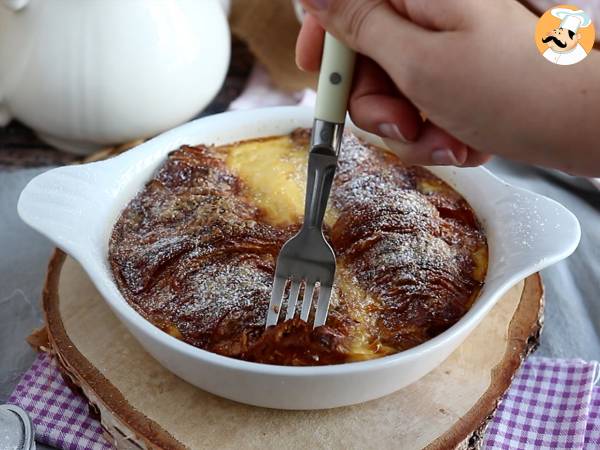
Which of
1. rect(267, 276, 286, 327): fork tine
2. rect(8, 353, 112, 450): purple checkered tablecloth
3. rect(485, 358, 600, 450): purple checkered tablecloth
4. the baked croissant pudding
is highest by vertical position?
rect(267, 276, 286, 327): fork tine

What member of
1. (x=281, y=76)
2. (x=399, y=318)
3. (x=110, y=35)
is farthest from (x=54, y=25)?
(x=399, y=318)

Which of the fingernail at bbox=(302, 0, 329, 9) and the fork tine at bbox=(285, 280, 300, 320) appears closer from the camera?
the fingernail at bbox=(302, 0, 329, 9)

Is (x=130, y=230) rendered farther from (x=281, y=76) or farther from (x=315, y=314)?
(x=281, y=76)

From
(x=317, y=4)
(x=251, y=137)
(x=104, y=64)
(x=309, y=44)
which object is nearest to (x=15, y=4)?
(x=104, y=64)

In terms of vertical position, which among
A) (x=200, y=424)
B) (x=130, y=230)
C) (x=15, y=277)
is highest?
(x=130, y=230)

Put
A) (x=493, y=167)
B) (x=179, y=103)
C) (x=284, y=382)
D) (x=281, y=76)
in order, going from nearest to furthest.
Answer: (x=284, y=382) → (x=179, y=103) → (x=493, y=167) → (x=281, y=76)

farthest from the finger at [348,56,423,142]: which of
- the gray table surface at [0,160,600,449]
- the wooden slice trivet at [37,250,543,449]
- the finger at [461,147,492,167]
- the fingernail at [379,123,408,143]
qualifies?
the gray table surface at [0,160,600,449]

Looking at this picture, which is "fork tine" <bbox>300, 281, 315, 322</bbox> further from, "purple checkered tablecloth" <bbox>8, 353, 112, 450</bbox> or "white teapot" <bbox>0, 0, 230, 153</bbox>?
"white teapot" <bbox>0, 0, 230, 153</bbox>
